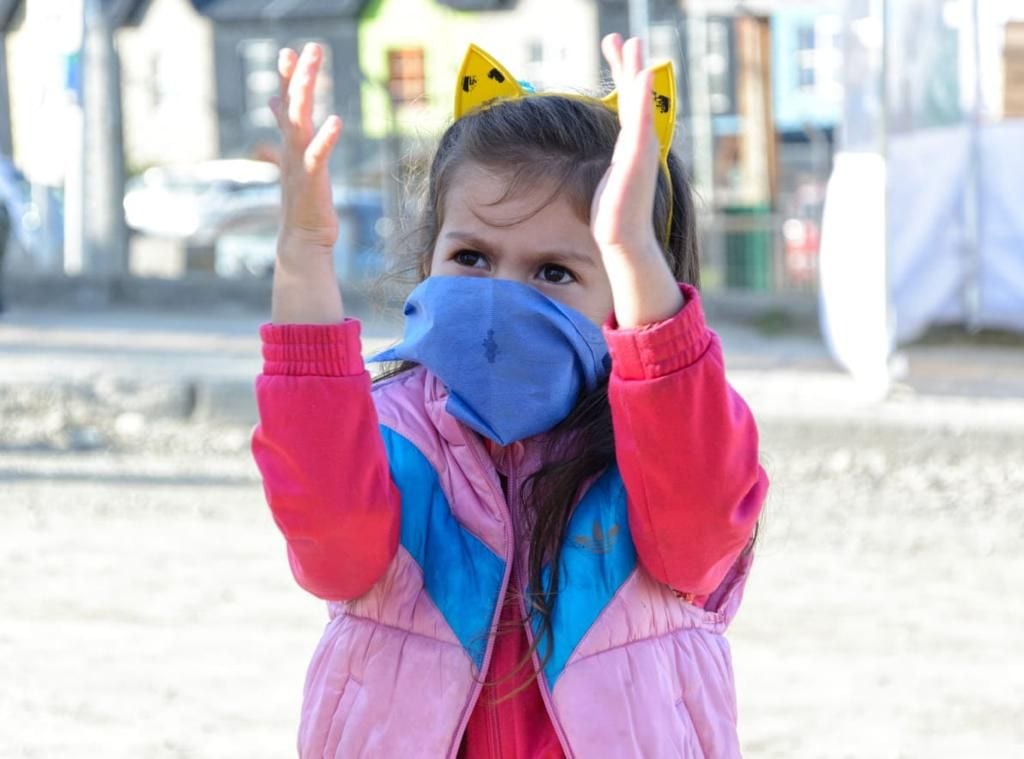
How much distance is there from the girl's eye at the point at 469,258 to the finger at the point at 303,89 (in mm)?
291

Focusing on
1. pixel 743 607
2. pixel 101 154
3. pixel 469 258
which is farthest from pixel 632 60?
pixel 101 154

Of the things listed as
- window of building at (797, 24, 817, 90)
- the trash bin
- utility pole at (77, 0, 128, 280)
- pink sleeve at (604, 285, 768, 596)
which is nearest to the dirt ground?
pink sleeve at (604, 285, 768, 596)

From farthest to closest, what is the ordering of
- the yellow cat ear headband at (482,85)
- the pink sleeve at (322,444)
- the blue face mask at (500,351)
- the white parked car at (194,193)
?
the white parked car at (194,193)
the yellow cat ear headband at (482,85)
the blue face mask at (500,351)
the pink sleeve at (322,444)

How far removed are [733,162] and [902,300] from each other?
68.1ft

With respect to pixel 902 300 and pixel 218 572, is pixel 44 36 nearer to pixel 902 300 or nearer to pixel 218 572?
pixel 902 300

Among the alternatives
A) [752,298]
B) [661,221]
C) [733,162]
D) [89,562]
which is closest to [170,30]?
[733,162]

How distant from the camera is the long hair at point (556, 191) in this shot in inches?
73.2

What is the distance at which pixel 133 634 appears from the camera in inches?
163

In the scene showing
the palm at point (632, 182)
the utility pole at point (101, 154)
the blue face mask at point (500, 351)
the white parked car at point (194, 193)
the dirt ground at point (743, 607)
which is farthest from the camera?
the white parked car at point (194, 193)

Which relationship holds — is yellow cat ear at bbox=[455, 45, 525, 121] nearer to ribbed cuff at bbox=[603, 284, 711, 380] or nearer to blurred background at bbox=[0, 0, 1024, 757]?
blurred background at bbox=[0, 0, 1024, 757]

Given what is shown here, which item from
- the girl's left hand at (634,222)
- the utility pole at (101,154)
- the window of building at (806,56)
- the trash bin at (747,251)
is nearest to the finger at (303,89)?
the girl's left hand at (634,222)

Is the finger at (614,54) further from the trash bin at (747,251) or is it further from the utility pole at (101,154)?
the trash bin at (747,251)

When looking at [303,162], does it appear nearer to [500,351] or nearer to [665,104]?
[500,351]

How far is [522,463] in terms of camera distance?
194 cm
